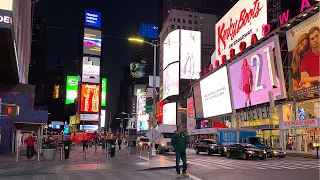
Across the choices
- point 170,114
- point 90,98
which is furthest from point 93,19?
point 170,114

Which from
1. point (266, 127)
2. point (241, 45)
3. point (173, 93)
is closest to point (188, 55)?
point (173, 93)

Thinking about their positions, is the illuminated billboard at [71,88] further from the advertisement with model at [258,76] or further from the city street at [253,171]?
the city street at [253,171]

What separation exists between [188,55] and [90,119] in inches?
2143

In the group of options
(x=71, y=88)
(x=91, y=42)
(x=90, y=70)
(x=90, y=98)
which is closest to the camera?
(x=90, y=98)

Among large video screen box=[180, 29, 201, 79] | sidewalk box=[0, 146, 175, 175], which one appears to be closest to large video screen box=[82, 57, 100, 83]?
large video screen box=[180, 29, 201, 79]

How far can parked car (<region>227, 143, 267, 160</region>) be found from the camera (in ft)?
91.6

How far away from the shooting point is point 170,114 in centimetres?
9769

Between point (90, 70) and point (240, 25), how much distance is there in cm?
8562

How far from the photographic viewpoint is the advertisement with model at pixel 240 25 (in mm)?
50250

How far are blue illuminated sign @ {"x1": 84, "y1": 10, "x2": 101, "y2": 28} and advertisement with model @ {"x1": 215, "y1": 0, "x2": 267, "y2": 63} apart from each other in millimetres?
81954

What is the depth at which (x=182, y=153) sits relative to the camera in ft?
46.2

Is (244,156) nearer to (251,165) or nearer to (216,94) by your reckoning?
(251,165)

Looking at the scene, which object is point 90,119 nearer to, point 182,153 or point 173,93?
point 173,93

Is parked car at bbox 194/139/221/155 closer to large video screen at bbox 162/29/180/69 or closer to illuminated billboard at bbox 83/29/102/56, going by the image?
large video screen at bbox 162/29/180/69
